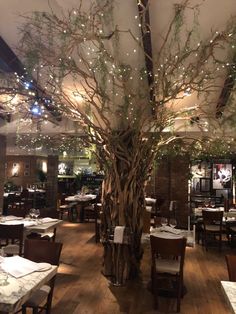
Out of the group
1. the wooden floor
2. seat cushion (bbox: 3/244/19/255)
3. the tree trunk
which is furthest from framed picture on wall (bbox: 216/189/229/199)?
seat cushion (bbox: 3/244/19/255)

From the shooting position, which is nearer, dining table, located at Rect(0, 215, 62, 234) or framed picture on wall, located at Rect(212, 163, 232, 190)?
dining table, located at Rect(0, 215, 62, 234)

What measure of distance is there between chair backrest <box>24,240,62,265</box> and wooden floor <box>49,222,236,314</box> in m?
1.06

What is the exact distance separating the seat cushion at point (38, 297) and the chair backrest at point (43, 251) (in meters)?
0.26

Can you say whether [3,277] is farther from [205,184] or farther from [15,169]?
[15,169]

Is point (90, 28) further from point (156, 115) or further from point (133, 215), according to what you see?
point (133, 215)

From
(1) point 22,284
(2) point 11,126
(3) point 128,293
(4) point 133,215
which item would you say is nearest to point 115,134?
(4) point 133,215

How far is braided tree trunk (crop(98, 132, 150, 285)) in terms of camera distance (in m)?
4.73

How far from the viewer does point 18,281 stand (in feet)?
7.85

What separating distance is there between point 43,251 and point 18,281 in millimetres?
868

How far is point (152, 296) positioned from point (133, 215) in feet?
3.75

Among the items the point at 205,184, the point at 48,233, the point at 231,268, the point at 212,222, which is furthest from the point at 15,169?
the point at 231,268

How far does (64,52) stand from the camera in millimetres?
3510

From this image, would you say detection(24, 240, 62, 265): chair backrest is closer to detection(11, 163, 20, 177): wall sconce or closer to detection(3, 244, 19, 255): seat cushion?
detection(3, 244, 19, 255): seat cushion

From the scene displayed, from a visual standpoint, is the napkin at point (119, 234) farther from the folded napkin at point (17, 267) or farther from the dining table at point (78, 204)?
the dining table at point (78, 204)
